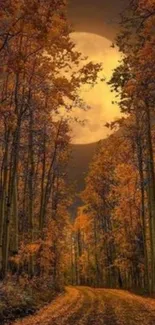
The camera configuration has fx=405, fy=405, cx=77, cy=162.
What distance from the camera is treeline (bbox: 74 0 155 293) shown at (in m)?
12.4

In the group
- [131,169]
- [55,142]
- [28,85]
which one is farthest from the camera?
[131,169]

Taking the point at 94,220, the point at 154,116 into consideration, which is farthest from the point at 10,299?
the point at 94,220

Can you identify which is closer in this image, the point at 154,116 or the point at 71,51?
the point at 71,51

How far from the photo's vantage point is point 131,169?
30.7 metres

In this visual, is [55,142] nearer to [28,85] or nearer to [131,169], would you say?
[131,169]

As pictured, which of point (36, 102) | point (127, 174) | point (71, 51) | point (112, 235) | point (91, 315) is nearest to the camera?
point (91, 315)

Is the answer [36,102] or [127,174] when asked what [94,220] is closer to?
[127,174]

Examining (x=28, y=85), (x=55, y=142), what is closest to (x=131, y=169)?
(x=55, y=142)

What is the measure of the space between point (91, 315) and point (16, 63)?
335 inches

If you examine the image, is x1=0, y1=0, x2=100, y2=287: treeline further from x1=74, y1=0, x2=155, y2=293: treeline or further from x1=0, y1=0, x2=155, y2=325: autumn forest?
x1=74, y1=0, x2=155, y2=293: treeline

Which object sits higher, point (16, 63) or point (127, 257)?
point (16, 63)

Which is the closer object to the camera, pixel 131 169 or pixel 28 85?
pixel 28 85

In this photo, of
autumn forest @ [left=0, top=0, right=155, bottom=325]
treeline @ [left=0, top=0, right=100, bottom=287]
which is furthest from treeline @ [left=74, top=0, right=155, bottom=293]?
treeline @ [left=0, top=0, right=100, bottom=287]

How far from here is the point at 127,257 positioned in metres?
33.6
